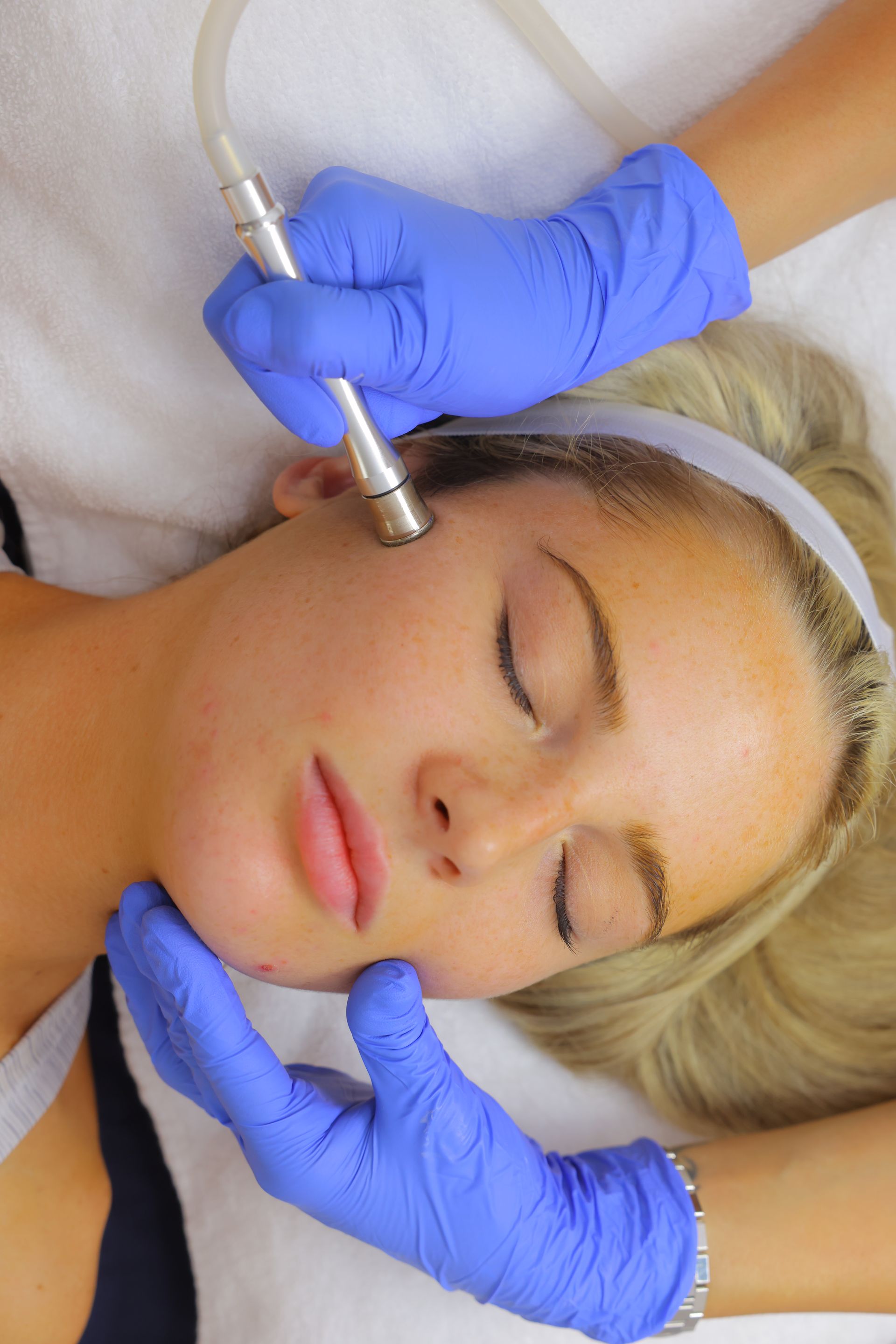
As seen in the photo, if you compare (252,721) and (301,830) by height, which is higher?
(252,721)

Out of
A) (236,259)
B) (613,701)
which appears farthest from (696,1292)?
(236,259)

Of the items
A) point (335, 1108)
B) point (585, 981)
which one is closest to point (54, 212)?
point (335, 1108)

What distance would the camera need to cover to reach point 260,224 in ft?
2.55

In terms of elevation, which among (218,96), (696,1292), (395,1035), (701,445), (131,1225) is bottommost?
(696,1292)

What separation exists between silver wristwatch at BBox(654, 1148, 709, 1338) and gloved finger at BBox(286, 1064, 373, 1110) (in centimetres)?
51

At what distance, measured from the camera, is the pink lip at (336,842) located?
91 centimetres

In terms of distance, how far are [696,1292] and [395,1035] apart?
0.68 meters

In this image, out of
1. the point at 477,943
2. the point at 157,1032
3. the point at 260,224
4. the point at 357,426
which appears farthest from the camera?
the point at 157,1032

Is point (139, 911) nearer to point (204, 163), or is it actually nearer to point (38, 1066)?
point (38, 1066)

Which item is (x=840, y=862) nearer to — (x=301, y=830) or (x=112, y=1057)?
(x=301, y=830)

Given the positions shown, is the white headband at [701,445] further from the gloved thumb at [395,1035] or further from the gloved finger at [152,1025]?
the gloved finger at [152,1025]

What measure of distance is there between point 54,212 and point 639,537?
879 mm

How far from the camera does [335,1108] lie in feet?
3.87

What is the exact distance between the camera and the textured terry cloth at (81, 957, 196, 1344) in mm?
1338
